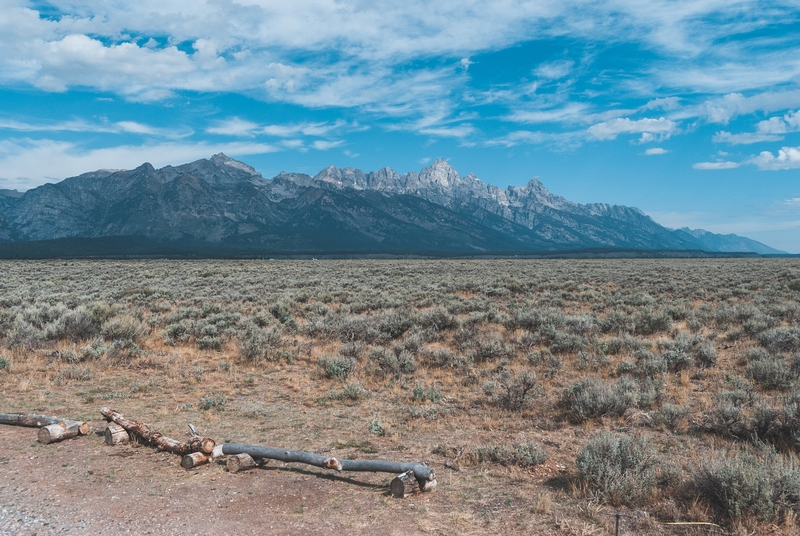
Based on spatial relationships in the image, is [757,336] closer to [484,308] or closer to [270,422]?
[484,308]

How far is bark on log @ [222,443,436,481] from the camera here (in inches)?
229

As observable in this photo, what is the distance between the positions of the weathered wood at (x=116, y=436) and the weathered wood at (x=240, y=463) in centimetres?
225

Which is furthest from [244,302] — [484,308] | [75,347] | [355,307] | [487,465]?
[487,465]

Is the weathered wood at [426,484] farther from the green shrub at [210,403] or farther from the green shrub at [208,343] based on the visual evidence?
the green shrub at [208,343]

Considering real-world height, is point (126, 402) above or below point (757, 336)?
below

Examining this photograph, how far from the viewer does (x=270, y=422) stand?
864 cm

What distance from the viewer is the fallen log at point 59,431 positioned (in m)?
7.19

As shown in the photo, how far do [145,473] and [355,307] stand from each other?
15.5 m

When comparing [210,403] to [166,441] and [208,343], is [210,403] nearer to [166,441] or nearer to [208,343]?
[166,441]

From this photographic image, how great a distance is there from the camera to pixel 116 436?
7238mm

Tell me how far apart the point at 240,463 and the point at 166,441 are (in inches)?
60.0

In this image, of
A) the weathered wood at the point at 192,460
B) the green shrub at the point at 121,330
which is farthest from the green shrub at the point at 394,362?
the green shrub at the point at 121,330

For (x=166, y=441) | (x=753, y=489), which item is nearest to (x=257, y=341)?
(x=166, y=441)

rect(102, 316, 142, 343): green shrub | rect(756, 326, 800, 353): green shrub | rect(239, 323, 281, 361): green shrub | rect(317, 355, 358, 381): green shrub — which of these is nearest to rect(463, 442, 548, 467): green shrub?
rect(317, 355, 358, 381): green shrub
